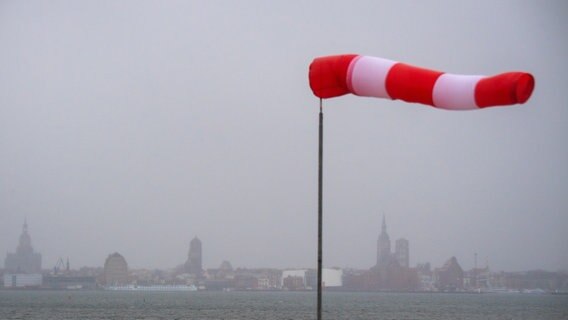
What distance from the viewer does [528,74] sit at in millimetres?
7176

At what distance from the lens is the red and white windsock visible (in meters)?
7.27

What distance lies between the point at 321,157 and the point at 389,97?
0.97m

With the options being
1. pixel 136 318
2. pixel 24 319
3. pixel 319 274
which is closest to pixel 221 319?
pixel 136 318

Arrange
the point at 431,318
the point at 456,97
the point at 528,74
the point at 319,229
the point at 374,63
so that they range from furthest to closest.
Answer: the point at 431,318
the point at 319,229
the point at 374,63
the point at 456,97
the point at 528,74

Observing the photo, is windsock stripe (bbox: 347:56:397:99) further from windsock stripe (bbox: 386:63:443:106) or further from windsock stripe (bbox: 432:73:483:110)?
windsock stripe (bbox: 432:73:483:110)

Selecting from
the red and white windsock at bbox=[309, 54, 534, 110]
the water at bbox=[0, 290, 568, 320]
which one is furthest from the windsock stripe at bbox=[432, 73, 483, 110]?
the water at bbox=[0, 290, 568, 320]

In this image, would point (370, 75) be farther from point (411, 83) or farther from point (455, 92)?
point (455, 92)

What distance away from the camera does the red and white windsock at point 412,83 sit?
23.9ft

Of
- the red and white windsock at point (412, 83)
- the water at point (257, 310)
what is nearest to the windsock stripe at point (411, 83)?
the red and white windsock at point (412, 83)

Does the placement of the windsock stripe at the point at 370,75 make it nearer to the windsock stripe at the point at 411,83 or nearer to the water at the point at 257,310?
the windsock stripe at the point at 411,83

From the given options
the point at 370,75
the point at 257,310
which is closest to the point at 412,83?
the point at 370,75

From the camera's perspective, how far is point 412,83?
802 centimetres

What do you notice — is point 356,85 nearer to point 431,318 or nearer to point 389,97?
point 389,97

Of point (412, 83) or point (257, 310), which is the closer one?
point (412, 83)
